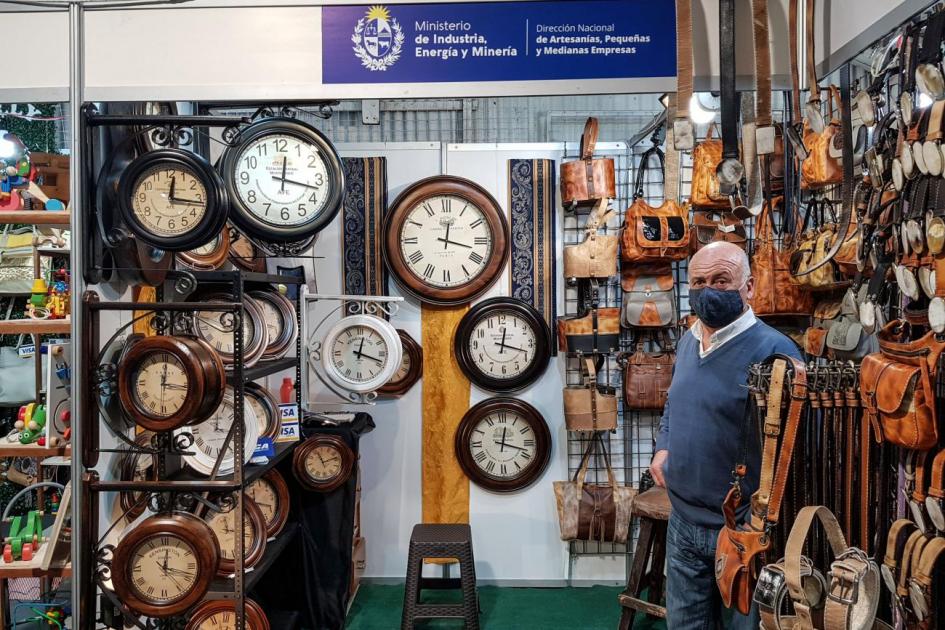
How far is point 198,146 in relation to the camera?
3854 mm

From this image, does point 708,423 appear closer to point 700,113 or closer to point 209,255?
point 700,113

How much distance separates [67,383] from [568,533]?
9.83 ft

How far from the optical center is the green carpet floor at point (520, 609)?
432 centimetres

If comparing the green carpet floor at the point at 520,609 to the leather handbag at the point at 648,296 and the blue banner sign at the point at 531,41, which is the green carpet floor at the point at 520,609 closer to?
the leather handbag at the point at 648,296

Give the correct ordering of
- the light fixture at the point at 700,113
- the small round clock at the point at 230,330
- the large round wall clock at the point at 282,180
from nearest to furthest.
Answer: the large round wall clock at the point at 282,180 < the small round clock at the point at 230,330 < the light fixture at the point at 700,113

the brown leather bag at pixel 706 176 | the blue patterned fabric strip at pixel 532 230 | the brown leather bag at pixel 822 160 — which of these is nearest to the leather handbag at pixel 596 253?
the blue patterned fabric strip at pixel 532 230

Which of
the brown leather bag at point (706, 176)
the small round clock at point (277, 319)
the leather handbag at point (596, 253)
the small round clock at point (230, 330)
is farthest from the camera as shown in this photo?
the leather handbag at point (596, 253)

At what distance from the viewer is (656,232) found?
4316 mm

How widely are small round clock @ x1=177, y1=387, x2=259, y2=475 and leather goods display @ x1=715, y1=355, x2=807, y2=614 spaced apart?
6.58 feet

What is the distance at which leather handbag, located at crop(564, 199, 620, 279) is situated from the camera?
4.47 meters

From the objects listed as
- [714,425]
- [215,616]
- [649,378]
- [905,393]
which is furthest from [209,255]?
[905,393]

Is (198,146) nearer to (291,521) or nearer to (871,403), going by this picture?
(291,521)

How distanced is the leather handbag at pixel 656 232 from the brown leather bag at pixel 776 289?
57 centimetres

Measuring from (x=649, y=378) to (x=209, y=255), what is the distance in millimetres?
2685
